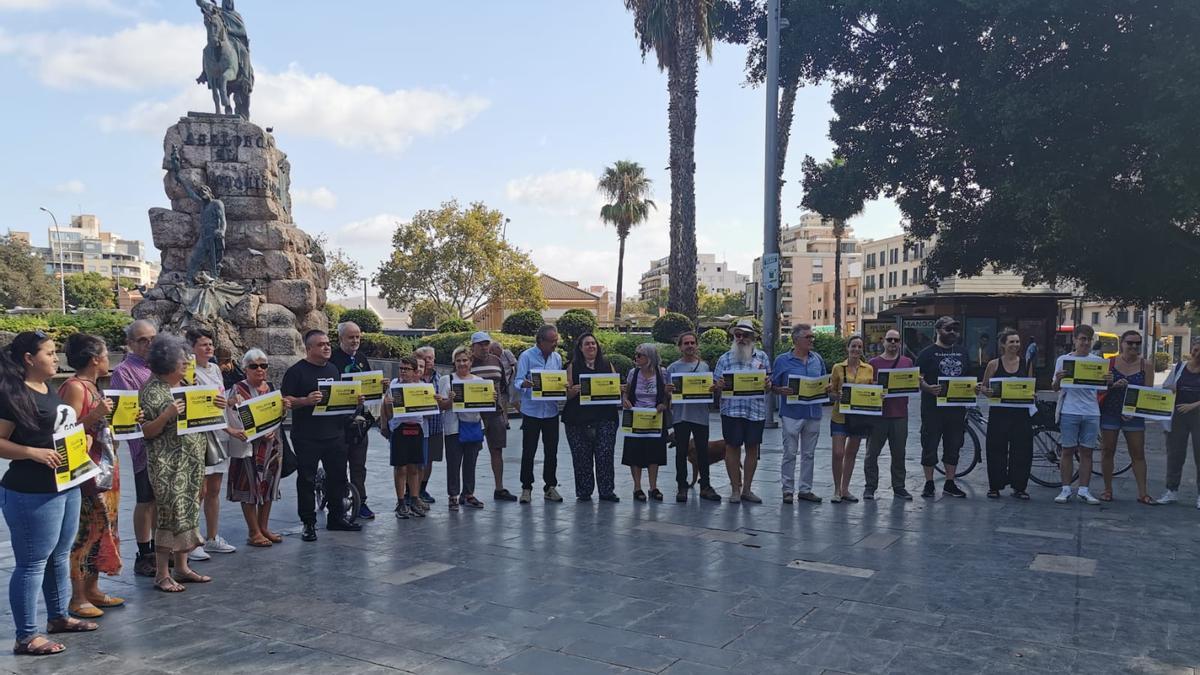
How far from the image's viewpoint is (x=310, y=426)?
712 centimetres

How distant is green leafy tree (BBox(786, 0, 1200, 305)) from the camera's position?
13.0 m

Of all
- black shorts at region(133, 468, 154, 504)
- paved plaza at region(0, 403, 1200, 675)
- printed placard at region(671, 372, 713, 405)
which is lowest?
paved plaza at region(0, 403, 1200, 675)

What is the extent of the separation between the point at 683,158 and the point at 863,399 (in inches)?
720

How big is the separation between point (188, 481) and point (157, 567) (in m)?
0.67

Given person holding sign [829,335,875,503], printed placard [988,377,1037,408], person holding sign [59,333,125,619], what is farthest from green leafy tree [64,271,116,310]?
printed placard [988,377,1037,408]

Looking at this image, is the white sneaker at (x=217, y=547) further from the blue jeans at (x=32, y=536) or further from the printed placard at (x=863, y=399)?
the printed placard at (x=863, y=399)

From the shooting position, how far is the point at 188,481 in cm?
563

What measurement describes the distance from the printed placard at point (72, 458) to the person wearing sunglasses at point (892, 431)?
693 centimetres

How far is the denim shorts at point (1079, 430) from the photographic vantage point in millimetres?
8539

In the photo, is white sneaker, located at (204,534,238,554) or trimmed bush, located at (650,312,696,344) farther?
trimmed bush, located at (650,312,696,344)

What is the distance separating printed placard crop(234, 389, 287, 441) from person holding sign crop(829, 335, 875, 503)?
5324 millimetres

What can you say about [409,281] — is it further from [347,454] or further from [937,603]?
[937,603]

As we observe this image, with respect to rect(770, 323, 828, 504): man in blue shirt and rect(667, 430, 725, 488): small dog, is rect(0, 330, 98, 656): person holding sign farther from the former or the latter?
rect(770, 323, 828, 504): man in blue shirt

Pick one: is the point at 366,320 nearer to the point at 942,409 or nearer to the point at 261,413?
the point at 261,413
